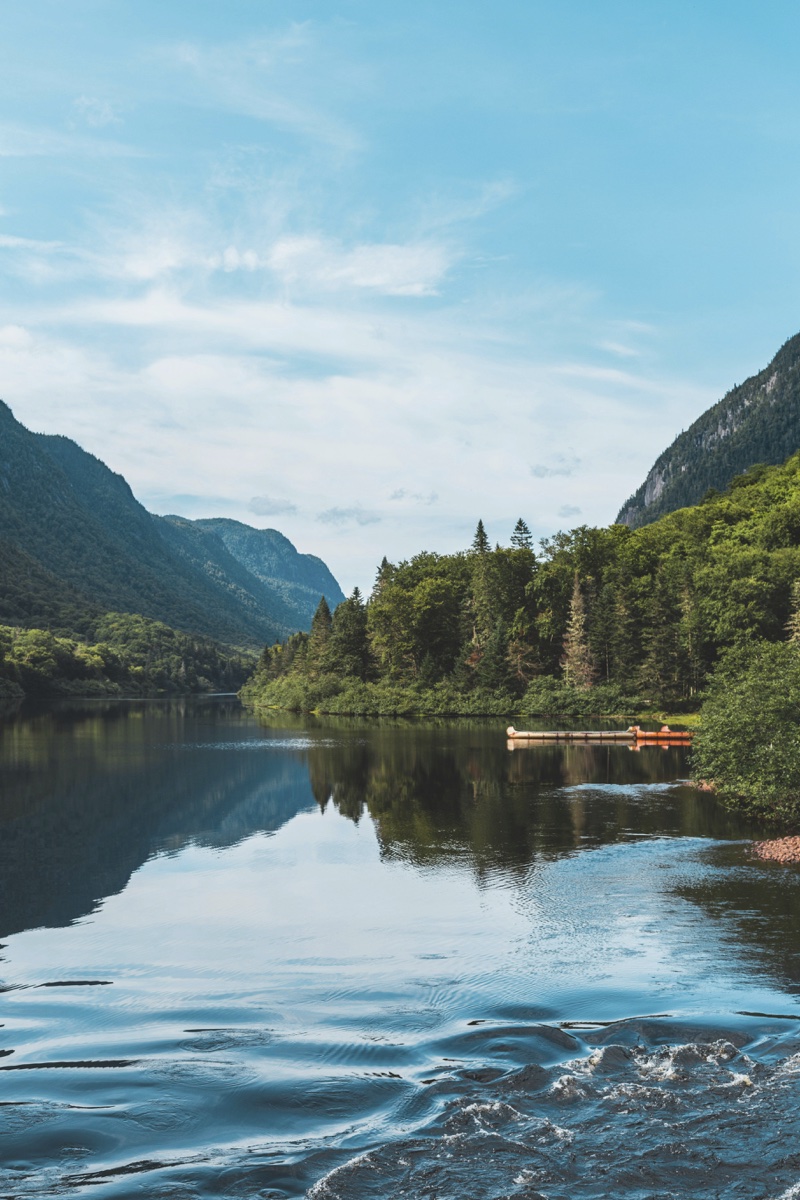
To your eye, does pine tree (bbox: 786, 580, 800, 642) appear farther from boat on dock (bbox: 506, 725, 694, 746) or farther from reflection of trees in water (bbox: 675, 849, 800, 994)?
reflection of trees in water (bbox: 675, 849, 800, 994)

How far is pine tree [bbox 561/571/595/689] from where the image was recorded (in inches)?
3617

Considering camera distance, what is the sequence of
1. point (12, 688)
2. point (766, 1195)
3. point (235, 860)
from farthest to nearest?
1. point (12, 688)
2. point (235, 860)
3. point (766, 1195)

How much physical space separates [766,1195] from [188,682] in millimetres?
186350

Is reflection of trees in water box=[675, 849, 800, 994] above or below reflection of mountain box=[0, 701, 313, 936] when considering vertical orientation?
below

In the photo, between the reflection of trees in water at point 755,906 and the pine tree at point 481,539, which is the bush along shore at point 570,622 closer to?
the pine tree at point 481,539

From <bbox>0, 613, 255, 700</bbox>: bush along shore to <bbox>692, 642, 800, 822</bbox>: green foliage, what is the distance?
355 feet

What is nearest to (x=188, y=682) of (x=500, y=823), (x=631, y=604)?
(x=631, y=604)

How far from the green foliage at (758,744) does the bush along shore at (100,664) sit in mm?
108346

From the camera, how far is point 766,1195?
8758mm

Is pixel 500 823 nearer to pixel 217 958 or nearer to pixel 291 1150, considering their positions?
pixel 217 958

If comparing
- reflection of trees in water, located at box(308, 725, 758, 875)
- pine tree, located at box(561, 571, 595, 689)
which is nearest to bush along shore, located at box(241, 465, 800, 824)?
pine tree, located at box(561, 571, 595, 689)

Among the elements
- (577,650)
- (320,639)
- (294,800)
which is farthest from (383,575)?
(294,800)

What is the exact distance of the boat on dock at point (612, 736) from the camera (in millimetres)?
62750

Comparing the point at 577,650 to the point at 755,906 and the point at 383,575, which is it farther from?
the point at 755,906
